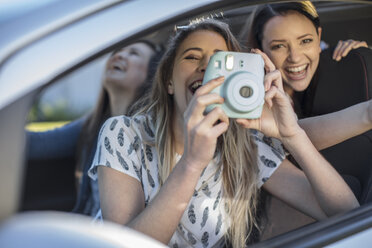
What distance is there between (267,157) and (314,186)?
233mm

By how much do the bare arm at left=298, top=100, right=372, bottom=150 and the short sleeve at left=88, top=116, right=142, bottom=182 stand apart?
0.63 metres

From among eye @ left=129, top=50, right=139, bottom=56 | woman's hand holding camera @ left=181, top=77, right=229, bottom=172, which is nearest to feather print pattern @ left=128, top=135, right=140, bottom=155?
woman's hand holding camera @ left=181, top=77, right=229, bottom=172

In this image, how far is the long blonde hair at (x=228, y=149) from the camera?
167 cm

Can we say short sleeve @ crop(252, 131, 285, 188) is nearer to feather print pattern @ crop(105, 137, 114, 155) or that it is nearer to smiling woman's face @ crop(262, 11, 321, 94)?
smiling woman's face @ crop(262, 11, 321, 94)

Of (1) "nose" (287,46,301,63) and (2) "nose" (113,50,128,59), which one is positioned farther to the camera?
(2) "nose" (113,50,128,59)

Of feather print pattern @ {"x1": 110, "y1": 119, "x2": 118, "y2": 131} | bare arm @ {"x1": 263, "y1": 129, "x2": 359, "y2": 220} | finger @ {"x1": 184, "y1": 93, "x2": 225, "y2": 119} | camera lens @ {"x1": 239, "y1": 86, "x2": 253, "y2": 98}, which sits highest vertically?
camera lens @ {"x1": 239, "y1": 86, "x2": 253, "y2": 98}

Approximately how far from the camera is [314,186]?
5.27ft

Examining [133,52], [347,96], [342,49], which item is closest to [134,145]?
[347,96]

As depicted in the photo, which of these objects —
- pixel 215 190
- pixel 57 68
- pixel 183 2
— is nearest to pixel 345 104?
pixel 215 190

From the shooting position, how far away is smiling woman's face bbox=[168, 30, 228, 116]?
5.33ft

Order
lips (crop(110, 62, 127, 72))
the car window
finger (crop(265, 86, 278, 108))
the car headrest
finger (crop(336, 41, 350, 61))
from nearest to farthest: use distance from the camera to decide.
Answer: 1. finger (crop(265, 86, 278, 108))
2. the car headrest
3. finger (crop(336, 41, 350, 61))
4. lips (crop(110, 62, 127, 72))
5. the car window

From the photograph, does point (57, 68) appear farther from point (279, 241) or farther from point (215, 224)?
point (215, 224)

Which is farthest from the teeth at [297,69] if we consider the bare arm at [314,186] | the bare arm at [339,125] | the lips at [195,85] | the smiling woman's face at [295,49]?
the lips at [195,85]

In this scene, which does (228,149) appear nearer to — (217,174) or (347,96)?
(217,174)
